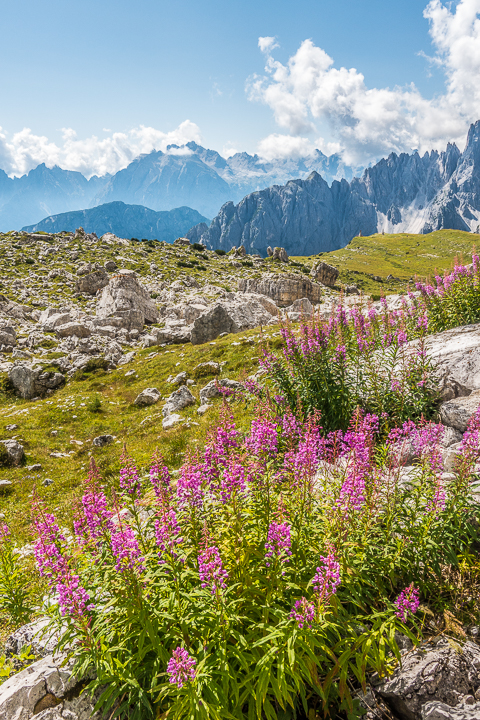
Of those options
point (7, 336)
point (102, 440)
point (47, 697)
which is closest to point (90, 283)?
point (7, 336)

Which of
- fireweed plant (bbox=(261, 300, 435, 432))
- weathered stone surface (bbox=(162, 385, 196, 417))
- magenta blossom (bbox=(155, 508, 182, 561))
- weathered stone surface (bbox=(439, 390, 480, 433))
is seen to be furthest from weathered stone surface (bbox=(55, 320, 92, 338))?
magenta blossom (bbox=(155, 508, 182, 561))

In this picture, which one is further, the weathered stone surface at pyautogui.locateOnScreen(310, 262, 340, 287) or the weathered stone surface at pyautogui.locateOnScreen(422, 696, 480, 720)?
the weathered stone surface at pyautogui.locateOnScreen(310, 262, 340, 287)

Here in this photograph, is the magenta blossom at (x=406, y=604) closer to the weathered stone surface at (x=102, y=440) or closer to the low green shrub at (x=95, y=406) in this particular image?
the weathered stone surface at (x=102, y=440)

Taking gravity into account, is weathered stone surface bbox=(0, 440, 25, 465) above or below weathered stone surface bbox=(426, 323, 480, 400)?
below

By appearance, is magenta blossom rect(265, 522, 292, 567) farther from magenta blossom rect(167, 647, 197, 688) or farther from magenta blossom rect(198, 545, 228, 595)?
magenta blossom rect(167, 647, 197, 688)

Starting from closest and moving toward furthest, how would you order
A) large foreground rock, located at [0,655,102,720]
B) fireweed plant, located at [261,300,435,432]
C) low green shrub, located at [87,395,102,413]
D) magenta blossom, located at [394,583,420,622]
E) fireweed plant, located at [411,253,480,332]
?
magenta blossom, located at [394,583,420,622] → large foreground rock, located at [0,655,102,720] → fireweed plant, located at [261,300,435,432] → fireweed plant, located at [411,253,480,332] → low green shrub, located at [87,395,102,413]

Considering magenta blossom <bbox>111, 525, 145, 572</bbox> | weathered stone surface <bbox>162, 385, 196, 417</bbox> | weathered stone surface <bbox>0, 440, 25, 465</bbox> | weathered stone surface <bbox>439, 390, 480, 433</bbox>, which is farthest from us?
weathered stone surface <bbox>162, 385, 196, 417</bbox>

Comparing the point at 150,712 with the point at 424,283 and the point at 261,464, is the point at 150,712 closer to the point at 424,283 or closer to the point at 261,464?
the point at 261,464

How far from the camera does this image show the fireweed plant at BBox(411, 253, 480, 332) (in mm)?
13570

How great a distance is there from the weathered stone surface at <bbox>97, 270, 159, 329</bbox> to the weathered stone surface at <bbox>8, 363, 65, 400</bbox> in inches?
726

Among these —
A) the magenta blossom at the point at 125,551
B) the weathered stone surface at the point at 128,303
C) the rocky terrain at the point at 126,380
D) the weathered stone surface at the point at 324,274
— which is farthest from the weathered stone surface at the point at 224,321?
the weathered stone surface at the point at 324,274

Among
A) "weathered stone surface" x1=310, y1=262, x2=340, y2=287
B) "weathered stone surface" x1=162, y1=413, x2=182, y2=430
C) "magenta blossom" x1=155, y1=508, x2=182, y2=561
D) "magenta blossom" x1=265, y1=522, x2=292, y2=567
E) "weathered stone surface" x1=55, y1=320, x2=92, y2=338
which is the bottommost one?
"weathered stone surface" x1=162, y1=413, x2=182, y2=430

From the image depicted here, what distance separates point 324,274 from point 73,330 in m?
67.3

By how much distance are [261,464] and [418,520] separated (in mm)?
3024
